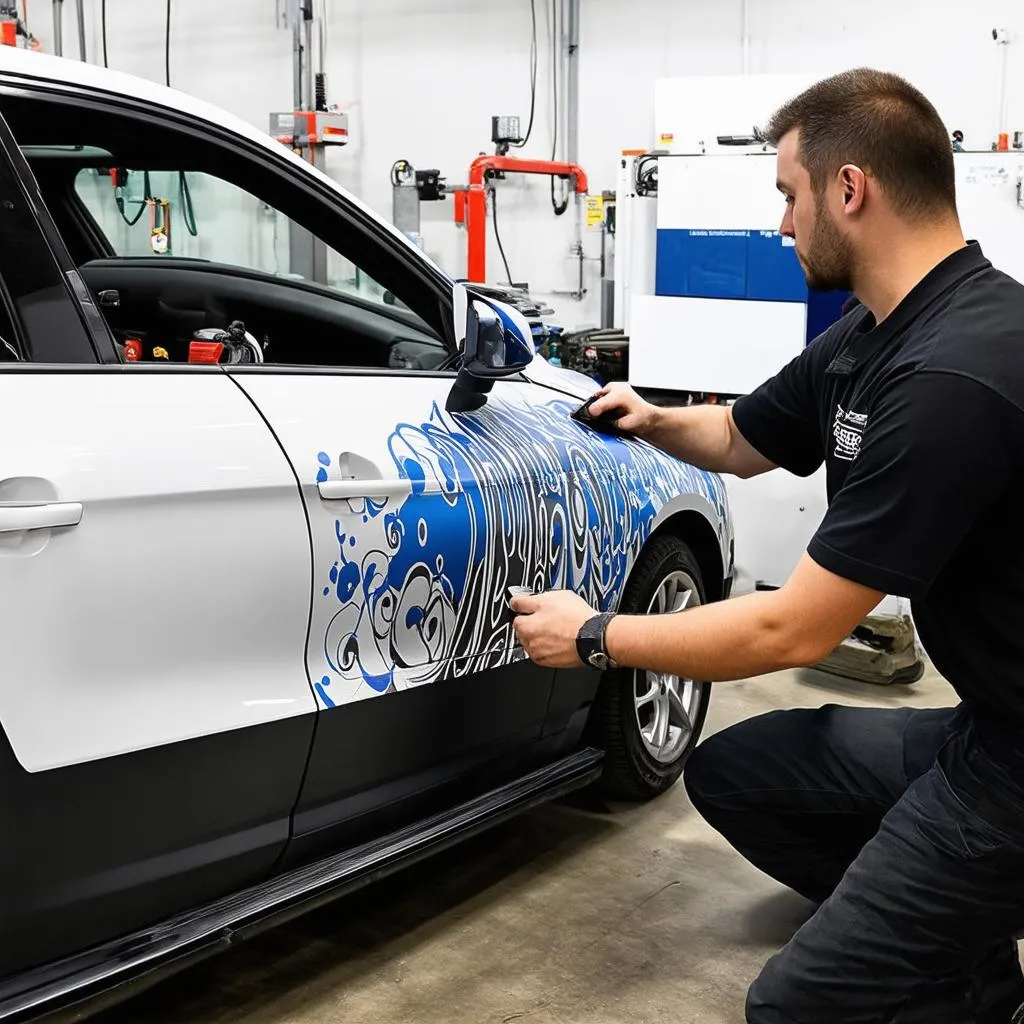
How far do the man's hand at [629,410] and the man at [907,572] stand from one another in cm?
53

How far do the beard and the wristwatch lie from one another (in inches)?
23.5

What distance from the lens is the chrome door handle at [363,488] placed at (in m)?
1.91

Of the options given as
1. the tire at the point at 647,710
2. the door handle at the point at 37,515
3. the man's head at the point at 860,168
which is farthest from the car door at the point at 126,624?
the tire at the point at 647,710

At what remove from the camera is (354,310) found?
2736 mm

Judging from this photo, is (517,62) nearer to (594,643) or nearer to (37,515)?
(594,643)

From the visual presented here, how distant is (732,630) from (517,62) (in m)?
6.94

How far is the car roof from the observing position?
1795 mm

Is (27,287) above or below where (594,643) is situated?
above

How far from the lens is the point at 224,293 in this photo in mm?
2922

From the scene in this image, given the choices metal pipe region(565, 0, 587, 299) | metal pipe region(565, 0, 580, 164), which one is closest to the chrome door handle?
metal pipe region(565, 0, 587, 299)

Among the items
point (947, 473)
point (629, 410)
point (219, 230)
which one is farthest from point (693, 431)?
point (219, 230)

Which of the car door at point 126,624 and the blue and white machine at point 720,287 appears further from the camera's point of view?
the blue and white machine at point 720,287

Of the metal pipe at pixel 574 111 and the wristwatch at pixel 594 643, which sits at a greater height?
the metal pipe at pixel 574 111

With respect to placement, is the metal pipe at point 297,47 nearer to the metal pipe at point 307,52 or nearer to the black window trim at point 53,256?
the metal pipe at point 307,52
